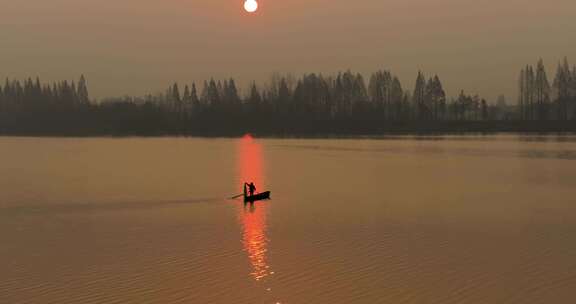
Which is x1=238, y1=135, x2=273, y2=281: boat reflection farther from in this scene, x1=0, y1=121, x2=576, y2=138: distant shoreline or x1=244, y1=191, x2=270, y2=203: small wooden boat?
x1=0, y1=121, x2=576, y2=138: distant shoreline

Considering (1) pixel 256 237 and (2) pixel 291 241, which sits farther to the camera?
(1) pixel 256 237

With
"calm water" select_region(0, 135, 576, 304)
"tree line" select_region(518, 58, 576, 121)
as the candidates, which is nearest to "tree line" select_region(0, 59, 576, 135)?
"tree line" select_region(518, 58, 576, 121)

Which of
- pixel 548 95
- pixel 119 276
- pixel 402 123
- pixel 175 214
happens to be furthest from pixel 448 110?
pixel 119 276

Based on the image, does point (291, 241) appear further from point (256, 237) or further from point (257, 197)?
point (257, 197)

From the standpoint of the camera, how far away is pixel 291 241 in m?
19.3

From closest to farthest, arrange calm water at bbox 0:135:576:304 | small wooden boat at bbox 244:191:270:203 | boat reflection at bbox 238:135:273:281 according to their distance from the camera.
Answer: calm water at bbox 0:135:576:304, boat reflection at bbox 238:135:273:281, small wooden boat at bbox 244:191:270:203

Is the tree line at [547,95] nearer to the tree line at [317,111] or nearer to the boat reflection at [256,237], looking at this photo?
the tree line at [317,111]

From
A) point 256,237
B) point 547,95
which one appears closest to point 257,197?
point 256,237

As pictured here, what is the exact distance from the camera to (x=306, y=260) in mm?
16531

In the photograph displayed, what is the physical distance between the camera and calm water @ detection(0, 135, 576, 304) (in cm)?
1370

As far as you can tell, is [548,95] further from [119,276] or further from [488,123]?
[119,276]

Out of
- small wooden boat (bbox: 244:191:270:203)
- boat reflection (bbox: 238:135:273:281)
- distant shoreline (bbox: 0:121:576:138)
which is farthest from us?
distant shoreline (bbox: 0:121:576:138)

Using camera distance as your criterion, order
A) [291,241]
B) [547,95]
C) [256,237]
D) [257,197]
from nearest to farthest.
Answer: [291,241] < [256,237] < [257,197] < [547,95]

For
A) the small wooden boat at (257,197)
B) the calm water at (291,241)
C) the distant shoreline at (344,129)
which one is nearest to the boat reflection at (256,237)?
the calm water at (291,241)
